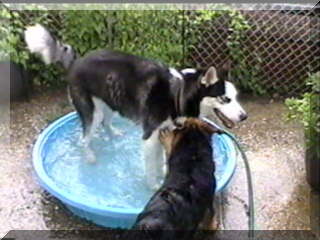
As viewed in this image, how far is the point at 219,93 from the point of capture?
388cm

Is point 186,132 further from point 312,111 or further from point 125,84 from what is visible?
point 312,111

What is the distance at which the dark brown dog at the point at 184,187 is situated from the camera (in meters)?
3.38

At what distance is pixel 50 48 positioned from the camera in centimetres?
427

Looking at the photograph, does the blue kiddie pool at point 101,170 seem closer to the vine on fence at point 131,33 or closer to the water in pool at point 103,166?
the water in pool at point 103,166

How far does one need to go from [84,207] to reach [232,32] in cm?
220

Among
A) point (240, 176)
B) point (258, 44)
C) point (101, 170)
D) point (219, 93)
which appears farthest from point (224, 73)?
point (258, 44)

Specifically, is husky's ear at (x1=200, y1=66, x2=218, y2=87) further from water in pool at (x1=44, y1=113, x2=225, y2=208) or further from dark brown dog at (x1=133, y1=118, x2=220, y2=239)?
water in pool at (x1=44, y1=113, x2=225, y2=208)

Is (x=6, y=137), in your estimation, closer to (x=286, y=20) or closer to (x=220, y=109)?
(x=220, y=109)

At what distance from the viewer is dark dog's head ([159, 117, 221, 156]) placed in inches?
145

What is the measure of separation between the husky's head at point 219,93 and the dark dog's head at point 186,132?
0.59ft

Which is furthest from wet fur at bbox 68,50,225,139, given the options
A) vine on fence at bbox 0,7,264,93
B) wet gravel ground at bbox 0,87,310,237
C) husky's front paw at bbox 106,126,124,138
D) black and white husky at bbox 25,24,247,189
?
vine on fence at bbox 0,7,264,93

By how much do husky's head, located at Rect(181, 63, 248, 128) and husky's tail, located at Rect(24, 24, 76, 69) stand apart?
33.5 inches

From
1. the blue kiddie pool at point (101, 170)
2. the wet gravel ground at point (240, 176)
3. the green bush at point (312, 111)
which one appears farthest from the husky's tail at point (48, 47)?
the green bush at point (312, 111)

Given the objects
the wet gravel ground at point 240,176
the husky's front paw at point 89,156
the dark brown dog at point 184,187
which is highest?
the dark brown dog at point 184,187
